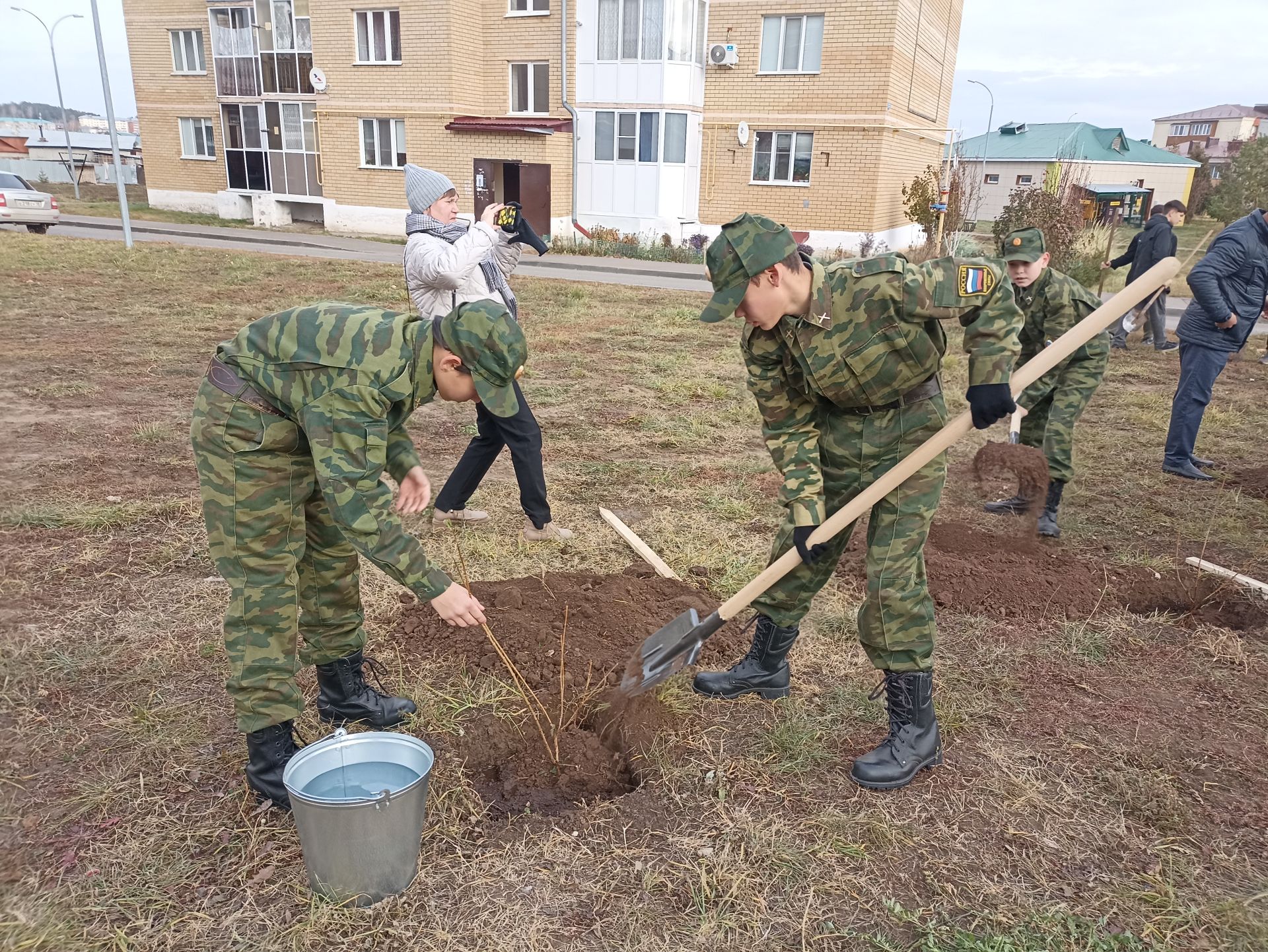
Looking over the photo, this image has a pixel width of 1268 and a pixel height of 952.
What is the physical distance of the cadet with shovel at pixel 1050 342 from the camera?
4.91 meters

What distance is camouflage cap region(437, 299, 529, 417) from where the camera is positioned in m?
2.20

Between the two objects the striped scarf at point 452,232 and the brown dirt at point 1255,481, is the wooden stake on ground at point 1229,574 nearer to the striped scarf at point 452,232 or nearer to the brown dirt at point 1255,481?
the brown dirt at point 1255,481

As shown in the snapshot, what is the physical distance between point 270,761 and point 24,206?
21.8 metres

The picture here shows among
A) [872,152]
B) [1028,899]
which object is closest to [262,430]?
[1028,899]

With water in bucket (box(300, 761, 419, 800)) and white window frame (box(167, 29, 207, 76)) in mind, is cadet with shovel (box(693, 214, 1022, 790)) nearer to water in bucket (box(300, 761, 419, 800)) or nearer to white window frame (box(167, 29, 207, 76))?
water in bucket (box(300, 761, 419, 800))

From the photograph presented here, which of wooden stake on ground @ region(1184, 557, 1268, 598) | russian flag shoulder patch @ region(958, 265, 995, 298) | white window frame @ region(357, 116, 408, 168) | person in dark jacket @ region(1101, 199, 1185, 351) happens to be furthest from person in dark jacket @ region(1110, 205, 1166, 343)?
white window frame @ region(357, 116, 408, 168)

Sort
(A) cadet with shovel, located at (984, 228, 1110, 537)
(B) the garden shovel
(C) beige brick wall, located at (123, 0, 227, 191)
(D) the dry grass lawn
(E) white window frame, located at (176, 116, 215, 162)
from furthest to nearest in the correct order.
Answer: (E) white window frame, located at (176, 116, 215, 162) < (C) beige brick wall, located at (123, 0, 227, 191) < (A) cadet with shovel, located at (984, 228, 1110, 537) < (B) the garden shovel < (D) the dry grass lawn

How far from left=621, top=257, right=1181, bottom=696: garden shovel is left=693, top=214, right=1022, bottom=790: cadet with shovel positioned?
0.26ft

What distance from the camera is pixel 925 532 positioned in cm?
282

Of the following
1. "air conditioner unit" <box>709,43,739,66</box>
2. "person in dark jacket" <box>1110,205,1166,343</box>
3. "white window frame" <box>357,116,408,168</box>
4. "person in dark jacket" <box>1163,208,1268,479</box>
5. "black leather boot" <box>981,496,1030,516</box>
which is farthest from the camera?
"white window frame" <box>357,116,408,168</box>

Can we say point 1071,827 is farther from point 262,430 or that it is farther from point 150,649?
point 150,649

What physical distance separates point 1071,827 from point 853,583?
1.83 m

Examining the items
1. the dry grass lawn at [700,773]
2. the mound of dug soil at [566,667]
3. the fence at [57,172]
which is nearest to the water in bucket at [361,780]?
the dry grass lawn at [700,773]

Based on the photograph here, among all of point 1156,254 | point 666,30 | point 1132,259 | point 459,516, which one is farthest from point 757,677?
point 666,30
